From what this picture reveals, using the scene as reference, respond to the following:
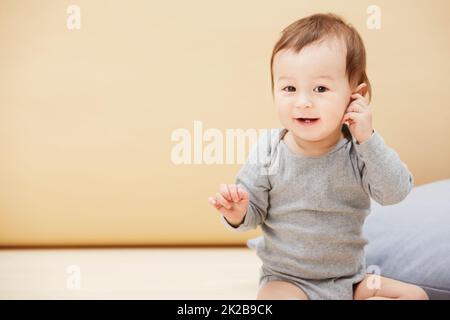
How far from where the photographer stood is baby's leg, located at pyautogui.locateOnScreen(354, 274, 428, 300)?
39.6 inches

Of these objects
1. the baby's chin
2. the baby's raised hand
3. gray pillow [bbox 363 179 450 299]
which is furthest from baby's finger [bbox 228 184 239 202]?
gray pillow [bbox 363 179 450 299]

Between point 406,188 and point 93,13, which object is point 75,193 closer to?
point 93,13

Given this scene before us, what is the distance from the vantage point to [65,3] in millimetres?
1507

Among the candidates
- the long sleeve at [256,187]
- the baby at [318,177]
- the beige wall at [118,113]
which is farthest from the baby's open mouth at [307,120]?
the beige wall at [118,113]

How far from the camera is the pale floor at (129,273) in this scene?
1126 millimetres

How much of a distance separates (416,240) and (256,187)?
0.34 meters

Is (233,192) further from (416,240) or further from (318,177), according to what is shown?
(416,240)

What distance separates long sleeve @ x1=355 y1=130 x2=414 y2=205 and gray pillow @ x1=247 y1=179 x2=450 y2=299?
212 mm

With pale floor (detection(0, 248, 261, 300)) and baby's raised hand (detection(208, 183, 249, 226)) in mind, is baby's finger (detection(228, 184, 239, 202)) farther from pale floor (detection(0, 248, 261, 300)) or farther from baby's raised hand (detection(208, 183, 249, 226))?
pale floor (detection(0, 248, 261, 300))

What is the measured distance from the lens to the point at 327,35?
950 millimetres

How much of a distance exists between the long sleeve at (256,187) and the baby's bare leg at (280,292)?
95mm

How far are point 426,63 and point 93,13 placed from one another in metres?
0.81
